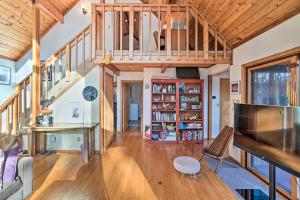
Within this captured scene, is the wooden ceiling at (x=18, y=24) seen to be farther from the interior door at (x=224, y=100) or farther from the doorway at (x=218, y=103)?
the interior door at (x=224, y=100)

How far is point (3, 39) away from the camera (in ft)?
17.7

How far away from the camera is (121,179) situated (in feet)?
10.4

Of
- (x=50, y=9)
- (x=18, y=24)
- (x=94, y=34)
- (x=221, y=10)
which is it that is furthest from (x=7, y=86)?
(x=221, y=10)

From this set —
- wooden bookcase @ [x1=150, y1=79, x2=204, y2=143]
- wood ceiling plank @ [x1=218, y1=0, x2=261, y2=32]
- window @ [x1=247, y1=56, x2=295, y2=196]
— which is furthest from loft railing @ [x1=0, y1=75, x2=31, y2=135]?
window @ [x1=247, y1=56, x2=295, y2=196]

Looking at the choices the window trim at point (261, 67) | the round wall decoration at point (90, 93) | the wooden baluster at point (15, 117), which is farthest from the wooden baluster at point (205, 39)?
the wooden baluster at point (15, 117)

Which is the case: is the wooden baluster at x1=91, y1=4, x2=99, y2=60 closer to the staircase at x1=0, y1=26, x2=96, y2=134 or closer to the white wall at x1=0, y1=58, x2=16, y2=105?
the staircase at x1=0, y1=26, x2=96, y2=134

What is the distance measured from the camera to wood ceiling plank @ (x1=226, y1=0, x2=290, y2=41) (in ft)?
8.38

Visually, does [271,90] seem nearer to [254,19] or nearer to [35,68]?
[254,19]

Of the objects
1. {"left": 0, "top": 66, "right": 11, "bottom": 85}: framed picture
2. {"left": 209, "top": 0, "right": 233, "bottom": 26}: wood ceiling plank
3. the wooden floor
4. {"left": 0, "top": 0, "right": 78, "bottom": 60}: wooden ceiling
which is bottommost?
the wooden floor

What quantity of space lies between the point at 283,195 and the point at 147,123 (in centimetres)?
395

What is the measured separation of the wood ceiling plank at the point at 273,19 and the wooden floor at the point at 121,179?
2.68 m

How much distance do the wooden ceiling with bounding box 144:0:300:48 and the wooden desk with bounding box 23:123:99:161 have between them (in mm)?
3564

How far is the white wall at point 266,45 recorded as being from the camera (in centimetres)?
256

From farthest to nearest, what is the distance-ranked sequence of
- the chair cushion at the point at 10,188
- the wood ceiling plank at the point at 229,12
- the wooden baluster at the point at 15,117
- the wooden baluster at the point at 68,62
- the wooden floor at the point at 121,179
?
the wooden baluster at the point at 68,62 → the wooden baluster at the point at 15,117 → the wood ceiling plank at the point at 229,12 → the wooden floor at the point at 121,179 → the chair cushion at the point at 10,188
